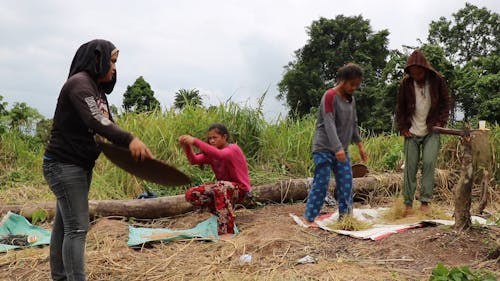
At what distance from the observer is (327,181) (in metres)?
4.36

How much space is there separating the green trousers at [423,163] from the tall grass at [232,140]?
174 cm

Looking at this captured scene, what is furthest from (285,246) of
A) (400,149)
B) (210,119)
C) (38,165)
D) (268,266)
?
(38,165)

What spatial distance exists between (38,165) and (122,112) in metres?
1.74

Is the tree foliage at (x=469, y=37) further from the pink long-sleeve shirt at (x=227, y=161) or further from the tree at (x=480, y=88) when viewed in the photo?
the pink long-sleeve shirt at (x=227, y=161)

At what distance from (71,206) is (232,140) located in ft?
13.4

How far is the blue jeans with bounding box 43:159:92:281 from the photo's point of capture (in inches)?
102

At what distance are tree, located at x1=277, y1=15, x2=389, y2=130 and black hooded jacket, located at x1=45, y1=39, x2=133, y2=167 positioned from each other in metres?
21.5

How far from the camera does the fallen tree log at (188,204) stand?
16.4 feet

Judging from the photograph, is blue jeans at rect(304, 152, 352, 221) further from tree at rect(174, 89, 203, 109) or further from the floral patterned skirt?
tree at rect(174, 89, 203, 109)

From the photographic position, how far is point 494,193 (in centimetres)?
611

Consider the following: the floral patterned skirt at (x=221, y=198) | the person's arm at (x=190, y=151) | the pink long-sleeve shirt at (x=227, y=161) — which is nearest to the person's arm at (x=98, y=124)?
Result: the person's arm at (x=190, y=151)

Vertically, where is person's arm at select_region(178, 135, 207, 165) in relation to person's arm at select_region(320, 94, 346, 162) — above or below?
below

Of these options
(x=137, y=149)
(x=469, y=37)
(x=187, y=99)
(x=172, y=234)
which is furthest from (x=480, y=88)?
(x=137, y=149)

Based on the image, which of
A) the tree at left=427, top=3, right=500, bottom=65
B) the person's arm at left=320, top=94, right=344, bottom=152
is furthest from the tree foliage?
the person's arm at left=320, top=94, right=344, bottom=152
